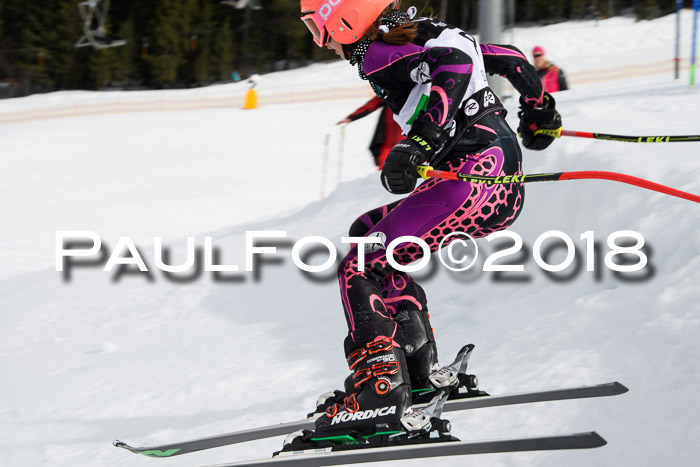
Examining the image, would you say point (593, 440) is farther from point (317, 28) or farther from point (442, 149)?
point (317, 28)

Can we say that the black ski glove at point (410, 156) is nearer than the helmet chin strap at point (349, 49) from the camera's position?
Yes

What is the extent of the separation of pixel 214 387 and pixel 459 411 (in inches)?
74.5

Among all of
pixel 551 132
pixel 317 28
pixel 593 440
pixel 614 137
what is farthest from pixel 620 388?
pixel 317 28

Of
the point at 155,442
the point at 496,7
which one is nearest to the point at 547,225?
the point at 155,442

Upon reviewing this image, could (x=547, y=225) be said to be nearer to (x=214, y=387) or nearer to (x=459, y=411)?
(x=459, y=411)

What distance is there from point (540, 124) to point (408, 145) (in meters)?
1.02

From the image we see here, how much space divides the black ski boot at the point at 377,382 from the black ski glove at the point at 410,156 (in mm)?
661

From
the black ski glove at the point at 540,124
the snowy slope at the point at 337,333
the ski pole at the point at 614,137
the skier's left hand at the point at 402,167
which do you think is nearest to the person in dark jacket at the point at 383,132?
the snowy slope at the point at 337,333

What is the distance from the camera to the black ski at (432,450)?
268 cm

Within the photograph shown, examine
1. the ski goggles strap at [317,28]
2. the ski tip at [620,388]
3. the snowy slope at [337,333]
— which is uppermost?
the ski goggles strap at [317,28]

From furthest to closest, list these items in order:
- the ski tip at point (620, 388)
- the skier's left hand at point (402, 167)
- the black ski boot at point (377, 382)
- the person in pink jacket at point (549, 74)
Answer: the person in pink jacket at point (549, 74) → the ski tip at point (620, 388) → the black ski boot at point (377, 382) → the skier's left hand at point (402, 167)

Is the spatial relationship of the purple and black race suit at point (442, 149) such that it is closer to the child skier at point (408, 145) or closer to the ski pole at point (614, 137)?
the child skier at point (408, 145)

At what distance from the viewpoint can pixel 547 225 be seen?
564 cm

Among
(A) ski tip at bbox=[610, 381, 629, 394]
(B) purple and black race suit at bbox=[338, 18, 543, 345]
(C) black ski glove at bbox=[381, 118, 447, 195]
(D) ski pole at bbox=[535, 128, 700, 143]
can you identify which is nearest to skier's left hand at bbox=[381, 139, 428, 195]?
(C) black ski glove at bbox=[381, 118, 447, 195]
